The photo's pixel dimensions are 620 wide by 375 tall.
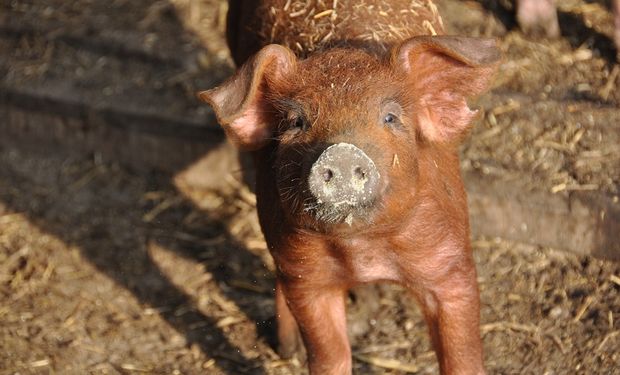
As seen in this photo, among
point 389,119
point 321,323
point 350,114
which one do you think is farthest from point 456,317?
point 350,114

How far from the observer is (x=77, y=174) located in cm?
828

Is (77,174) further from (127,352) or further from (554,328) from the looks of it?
(554,328)

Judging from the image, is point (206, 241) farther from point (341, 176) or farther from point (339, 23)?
point (341, 176)

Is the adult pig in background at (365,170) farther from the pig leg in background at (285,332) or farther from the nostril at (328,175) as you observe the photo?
the pig leg in background at (285,332)

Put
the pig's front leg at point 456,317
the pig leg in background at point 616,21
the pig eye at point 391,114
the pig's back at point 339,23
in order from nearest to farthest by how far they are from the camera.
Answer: the pig eye at point 391,114, the pig's front leg at point 456,317, the pig's back at point 339,23, the pig leg in background at point 616,21

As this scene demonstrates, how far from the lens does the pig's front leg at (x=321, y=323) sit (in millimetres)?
5520

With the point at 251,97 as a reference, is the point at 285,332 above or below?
below

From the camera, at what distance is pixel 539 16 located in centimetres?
814

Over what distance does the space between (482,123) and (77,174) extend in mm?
2673

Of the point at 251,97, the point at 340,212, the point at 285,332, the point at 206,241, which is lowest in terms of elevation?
the point at 206,241

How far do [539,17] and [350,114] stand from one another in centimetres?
358

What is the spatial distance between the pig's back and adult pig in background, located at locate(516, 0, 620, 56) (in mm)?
1858

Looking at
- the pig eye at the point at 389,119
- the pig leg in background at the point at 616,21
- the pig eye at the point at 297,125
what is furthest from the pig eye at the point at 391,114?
the pig leg in background at the point at 616,21

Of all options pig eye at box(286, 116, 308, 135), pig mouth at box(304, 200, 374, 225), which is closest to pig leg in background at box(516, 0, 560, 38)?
pig eye at box(286, 116, 308, 135)
